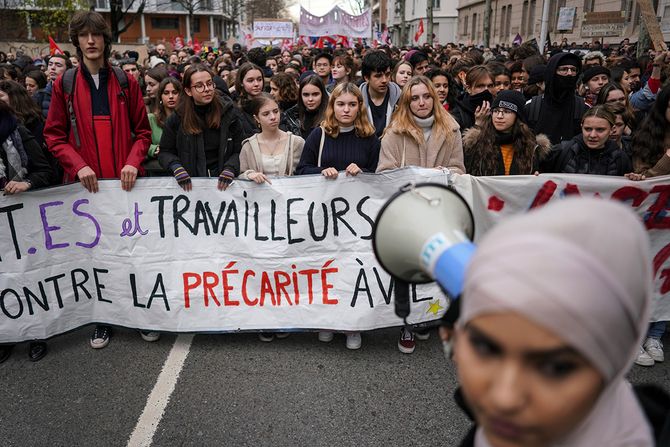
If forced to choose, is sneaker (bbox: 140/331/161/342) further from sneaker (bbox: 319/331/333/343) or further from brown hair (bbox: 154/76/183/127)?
brown hair (bbox: 154/76/183/127)

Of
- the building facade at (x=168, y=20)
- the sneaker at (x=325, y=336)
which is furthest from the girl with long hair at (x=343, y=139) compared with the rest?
the building facade at (x=168, y=20)

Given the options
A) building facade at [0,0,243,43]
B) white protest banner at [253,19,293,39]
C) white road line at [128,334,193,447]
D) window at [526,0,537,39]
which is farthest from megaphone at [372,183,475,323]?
building facade at [0,0,243,43]

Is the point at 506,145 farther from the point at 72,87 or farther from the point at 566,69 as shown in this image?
the point at 72,87

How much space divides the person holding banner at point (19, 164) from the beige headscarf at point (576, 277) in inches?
135

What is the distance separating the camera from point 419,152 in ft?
12.4

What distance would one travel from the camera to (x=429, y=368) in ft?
10.9

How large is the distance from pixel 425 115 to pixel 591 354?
3181 mm

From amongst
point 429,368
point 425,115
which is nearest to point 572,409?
point 429,368

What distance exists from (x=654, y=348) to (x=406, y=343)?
1.63 meters

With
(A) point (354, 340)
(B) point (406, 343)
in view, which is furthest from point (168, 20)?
(B) point (406, 343)

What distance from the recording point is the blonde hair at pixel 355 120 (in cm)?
380

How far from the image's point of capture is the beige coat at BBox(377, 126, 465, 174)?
12.3ft

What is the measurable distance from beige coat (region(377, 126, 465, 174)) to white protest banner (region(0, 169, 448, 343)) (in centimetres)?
29

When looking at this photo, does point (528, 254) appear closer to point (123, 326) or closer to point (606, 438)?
point (606, 438)
